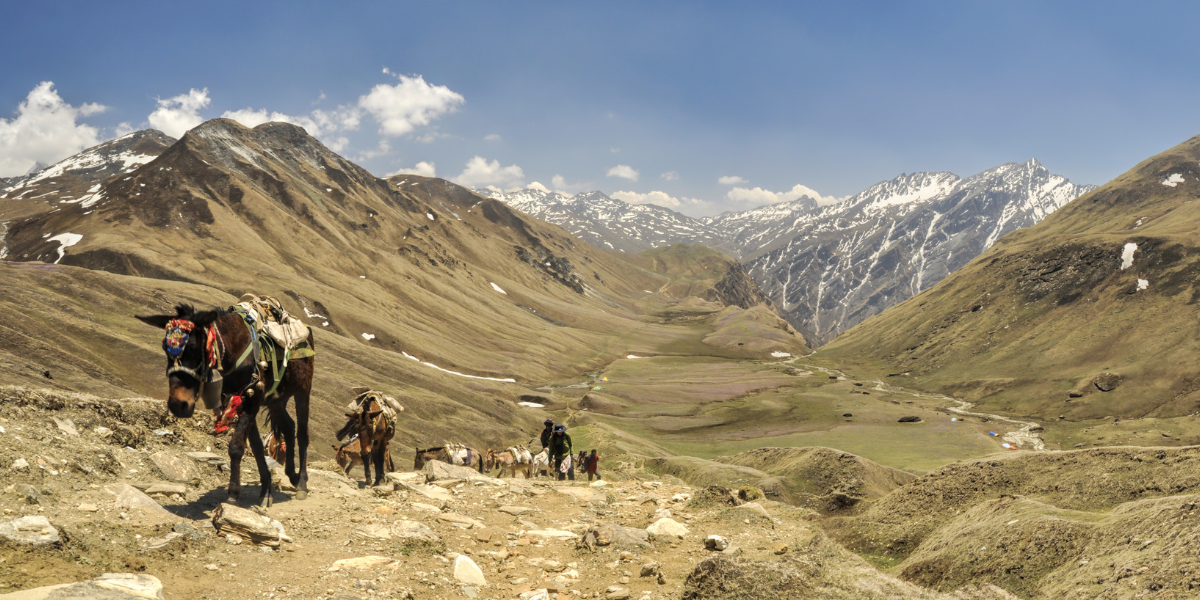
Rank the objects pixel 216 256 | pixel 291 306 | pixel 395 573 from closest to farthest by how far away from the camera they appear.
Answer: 1. pixel 395 573
2. pixel 291 306
3. pixel 216 256

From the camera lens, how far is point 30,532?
778cm

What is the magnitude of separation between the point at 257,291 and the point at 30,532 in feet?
365

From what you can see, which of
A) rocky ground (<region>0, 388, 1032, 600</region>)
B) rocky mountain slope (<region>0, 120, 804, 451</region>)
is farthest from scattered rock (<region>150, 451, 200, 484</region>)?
rocky mountain slope (<region>0, 120, 804, 451</region>)

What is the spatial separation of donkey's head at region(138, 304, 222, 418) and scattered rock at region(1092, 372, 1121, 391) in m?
148

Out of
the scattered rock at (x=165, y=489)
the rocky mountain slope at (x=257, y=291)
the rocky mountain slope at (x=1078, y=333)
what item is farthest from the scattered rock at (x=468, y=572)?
the rocky mountain slope at (x=1078, y=333)

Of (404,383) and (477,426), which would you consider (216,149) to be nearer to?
(404,383)

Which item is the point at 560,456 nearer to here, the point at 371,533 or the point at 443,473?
the point at 443,473

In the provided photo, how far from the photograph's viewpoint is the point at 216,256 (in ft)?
384

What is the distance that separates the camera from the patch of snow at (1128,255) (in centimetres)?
15388

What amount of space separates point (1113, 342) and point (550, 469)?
153626 mm

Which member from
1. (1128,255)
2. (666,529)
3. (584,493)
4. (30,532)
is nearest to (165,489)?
(30,532)

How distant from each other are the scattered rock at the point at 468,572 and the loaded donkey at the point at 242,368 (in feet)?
15.9

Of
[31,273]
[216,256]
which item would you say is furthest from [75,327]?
[216,256]

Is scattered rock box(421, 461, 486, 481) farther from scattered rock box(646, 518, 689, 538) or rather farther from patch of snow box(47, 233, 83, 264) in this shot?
patch of snow box(47, 233, 83, 264)
